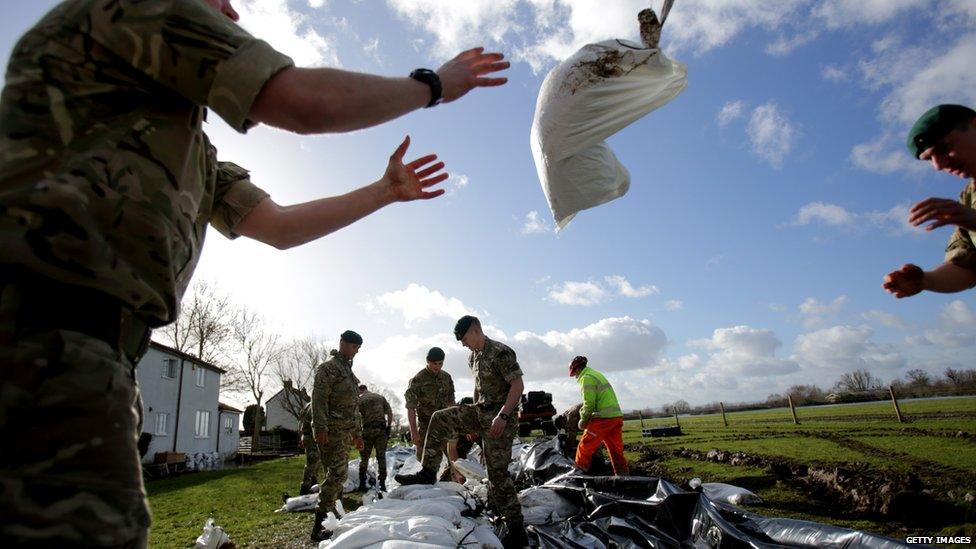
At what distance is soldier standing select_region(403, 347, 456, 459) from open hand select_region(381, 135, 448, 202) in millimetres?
6338

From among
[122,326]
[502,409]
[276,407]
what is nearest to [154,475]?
[502,409]

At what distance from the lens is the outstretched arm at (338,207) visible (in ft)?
5.07

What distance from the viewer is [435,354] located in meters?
7.74

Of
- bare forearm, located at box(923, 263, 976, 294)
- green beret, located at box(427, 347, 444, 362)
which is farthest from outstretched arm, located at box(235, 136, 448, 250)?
green beret, located at box(427, 347, 444, 362)

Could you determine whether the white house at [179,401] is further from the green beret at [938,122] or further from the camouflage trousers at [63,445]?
the green beret at [938,122]

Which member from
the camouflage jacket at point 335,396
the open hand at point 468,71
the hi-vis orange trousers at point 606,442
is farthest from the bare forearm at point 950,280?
the camouflage jacket at point 335,396

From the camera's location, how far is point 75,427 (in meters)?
0.76

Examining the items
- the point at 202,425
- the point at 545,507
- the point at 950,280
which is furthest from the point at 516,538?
the point at 202,425

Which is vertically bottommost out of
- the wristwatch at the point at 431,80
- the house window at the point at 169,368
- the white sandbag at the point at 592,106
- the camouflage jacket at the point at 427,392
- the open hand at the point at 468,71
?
the camouflage jacket at the point at 427,392

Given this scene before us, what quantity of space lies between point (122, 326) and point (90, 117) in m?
0.41

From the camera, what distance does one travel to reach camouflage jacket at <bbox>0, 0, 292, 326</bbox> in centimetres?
83

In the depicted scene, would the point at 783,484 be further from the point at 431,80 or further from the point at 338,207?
the point at 431,80

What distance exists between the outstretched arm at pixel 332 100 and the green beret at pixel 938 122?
2.27 m

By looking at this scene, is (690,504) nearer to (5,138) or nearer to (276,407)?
(5,138)
